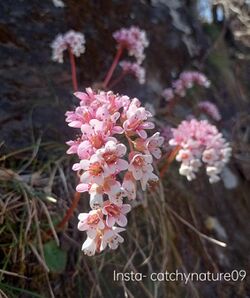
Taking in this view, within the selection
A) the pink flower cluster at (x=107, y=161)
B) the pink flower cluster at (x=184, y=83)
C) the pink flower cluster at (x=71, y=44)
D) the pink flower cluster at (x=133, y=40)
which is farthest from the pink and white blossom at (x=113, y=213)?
the pink flower cluster at (x=184, y=83)

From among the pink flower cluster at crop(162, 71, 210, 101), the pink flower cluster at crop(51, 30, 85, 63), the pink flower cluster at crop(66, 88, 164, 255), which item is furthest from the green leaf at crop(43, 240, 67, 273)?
the pink flower cluster at crop(162, 71, 210, 101)

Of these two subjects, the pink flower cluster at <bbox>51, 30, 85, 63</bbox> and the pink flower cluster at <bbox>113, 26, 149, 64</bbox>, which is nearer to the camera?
the pink flower cluster at <bbox>51, 30, 85, 63</bbox>

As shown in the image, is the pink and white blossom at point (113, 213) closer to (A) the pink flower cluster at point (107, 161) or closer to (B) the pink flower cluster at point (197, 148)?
(A) the pink flower cluster at point (107, 161)

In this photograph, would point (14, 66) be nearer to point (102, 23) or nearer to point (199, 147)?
point (102, 23)

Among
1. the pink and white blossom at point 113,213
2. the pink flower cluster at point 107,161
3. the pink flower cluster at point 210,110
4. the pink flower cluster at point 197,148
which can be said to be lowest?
the pink and white blossom at point 113,213

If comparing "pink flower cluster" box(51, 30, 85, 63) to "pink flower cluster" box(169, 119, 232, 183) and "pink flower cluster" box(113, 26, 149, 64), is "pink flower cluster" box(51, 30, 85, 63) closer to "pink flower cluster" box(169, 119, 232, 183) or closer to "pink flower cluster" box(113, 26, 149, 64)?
"pink flower cluster" box(113, 26, 149, 64)

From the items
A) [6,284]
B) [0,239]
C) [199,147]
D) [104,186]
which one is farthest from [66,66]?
[104,186]
